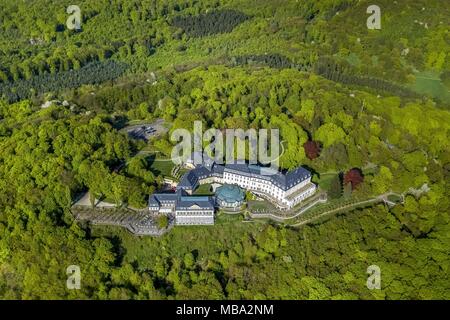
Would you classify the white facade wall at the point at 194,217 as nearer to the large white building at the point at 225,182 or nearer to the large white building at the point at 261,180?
the large white building at the point at 225,182

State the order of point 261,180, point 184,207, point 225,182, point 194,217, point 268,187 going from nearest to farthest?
point 184,207 → point 194,217 → point 261,180 → point 268,187 → point 225,182

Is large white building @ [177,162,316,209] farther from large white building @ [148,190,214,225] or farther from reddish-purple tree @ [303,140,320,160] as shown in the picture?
reddish-purple tree @ [303,140,320,160]

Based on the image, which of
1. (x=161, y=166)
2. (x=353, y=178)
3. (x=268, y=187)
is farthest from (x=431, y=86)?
(x=161, y=166)

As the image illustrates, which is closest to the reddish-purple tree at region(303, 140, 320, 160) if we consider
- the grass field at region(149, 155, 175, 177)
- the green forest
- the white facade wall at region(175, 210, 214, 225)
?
the green forest

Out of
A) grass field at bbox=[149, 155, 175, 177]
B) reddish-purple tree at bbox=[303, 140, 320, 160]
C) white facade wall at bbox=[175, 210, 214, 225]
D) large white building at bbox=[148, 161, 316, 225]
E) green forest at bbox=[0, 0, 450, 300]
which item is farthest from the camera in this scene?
reddish-purple tree at bbox=[303, 140, 320, 160]

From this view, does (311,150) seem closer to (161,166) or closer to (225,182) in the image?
(225,182)

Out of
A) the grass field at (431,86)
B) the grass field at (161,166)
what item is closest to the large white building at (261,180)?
the grass field at (161,166)

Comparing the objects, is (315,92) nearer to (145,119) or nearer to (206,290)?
(145,119)

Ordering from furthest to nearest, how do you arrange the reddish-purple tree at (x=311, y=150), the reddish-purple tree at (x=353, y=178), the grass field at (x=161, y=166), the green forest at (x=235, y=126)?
the reddish-purple tree at (x=311, y=150) → the grass field at (x=161, y=166) → the reddish-purple tree at (x=353, y=178) → the green forest at (x=235, y=126)
